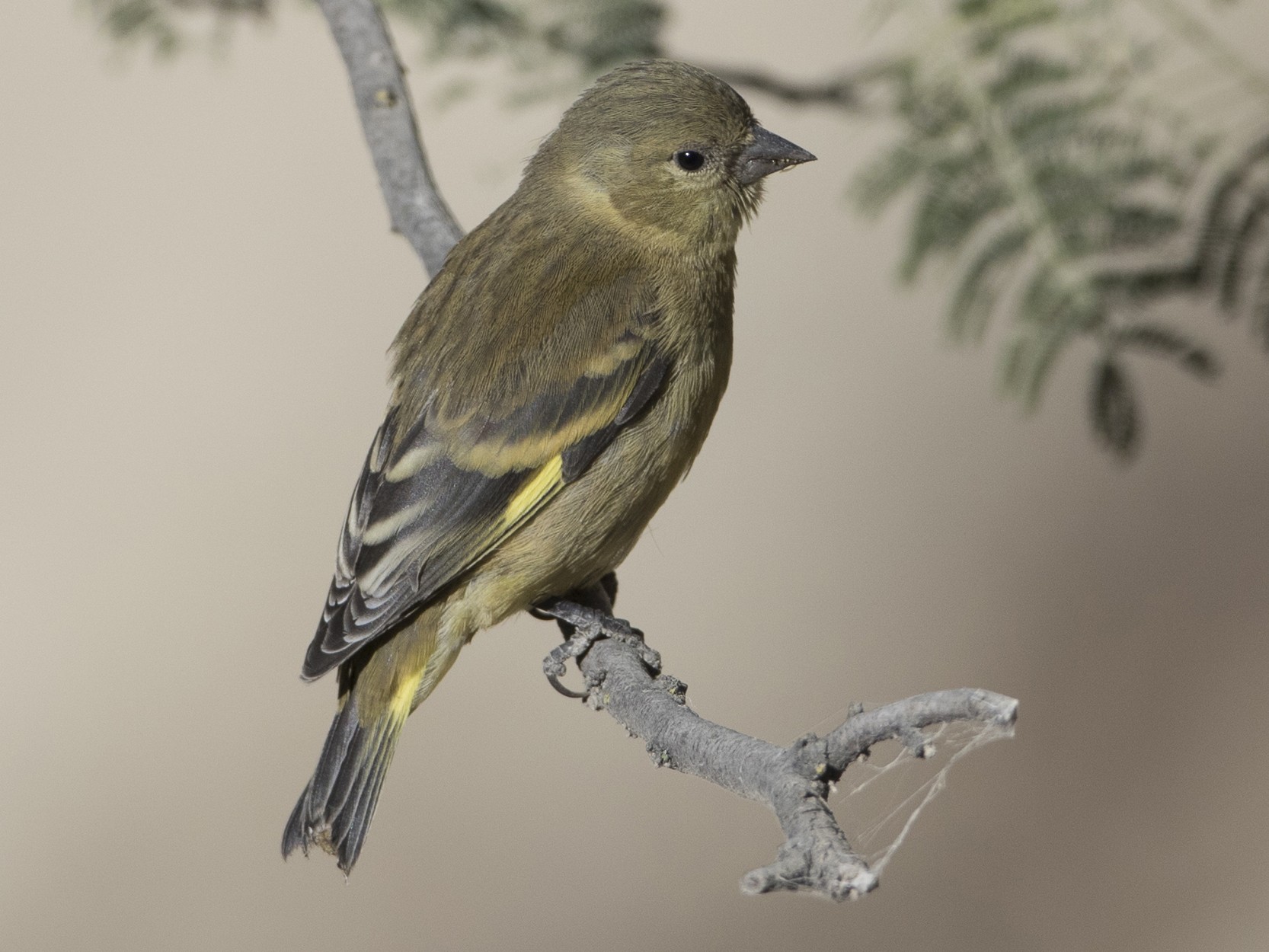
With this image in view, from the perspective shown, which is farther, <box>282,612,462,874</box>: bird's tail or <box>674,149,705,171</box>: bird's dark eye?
<box>674,149,705,171</box>: bird's dark eye

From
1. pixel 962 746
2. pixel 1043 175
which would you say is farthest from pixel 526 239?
pixel 962 746

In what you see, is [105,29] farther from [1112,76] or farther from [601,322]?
[1112,76]

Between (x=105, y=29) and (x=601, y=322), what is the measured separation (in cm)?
225

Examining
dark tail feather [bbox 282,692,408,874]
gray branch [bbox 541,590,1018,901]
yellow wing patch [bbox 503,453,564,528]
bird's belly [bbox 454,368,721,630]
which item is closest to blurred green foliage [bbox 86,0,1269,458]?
bird's belly [bbox 454,368,721,630]

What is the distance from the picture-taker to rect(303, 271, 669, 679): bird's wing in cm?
382

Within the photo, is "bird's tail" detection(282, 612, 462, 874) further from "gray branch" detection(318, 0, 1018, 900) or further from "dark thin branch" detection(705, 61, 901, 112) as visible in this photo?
"dark thin branch" detection(705, 61, 901, 112)

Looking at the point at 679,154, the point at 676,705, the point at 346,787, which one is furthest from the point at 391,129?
the point at 676,705

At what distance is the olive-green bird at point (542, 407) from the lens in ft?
12.7

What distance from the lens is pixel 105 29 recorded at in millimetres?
4891

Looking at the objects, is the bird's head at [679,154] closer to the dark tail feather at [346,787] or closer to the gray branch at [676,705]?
the gray branch at [676,705]

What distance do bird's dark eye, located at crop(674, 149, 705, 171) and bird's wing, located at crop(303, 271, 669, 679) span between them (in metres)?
0.47

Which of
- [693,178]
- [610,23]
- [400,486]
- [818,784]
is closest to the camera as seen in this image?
[818,784]

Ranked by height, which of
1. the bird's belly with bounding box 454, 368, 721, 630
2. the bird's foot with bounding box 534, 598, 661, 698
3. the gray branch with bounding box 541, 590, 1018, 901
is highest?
the bird's belly with bounding box 454, 368, 721, 630

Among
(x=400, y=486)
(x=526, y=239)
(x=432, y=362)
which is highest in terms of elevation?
(x=526, y=239)
